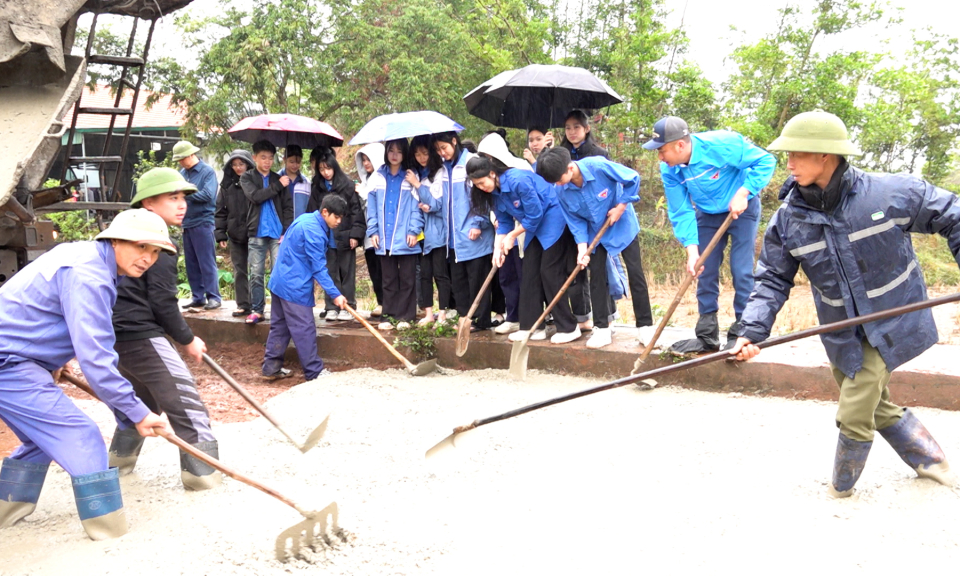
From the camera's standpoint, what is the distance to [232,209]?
280 inches

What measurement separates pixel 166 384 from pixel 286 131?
3916 millimetres

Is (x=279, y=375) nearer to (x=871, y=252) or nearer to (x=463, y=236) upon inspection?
(x=463, y=236)

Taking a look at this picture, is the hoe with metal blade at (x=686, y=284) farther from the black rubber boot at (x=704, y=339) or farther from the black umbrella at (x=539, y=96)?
the black umbrella at (x=539, y=96)

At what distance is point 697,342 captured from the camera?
5219 mm

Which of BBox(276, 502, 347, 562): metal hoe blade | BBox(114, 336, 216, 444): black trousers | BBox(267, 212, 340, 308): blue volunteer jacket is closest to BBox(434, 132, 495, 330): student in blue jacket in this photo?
BBox(267, 212, 340, 308): blue volunteer jacket

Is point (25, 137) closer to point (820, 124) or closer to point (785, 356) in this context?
point (820, 124)

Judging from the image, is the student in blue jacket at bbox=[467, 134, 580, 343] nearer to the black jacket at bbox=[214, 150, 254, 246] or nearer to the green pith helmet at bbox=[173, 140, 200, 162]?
the black jacket at bbox=[214, 150, 254, 246]

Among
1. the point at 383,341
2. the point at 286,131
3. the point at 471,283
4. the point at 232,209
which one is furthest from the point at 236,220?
the point at 471,283

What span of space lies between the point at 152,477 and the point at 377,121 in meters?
3.69

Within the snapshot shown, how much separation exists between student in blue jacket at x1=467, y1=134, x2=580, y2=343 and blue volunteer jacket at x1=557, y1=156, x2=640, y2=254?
0.21 metres

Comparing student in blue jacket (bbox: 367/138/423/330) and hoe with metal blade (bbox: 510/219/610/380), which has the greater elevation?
student in blue jacket (bbox: 367/138/423/330)

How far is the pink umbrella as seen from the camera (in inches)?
271

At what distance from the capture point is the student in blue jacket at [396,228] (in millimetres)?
6391

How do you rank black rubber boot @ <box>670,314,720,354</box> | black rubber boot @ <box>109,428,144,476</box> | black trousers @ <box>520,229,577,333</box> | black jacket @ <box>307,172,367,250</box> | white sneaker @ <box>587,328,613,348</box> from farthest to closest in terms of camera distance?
black jacket @ <box>307,172,367,250</box>, black trousers @ <box>520,229,577,333</box>, white sneaker @ <box>587,328,613,348</box>, black rubber boot @ <box>670,314,720,354</box>, black rubber boot @ <box>109,428,144,476</box>
